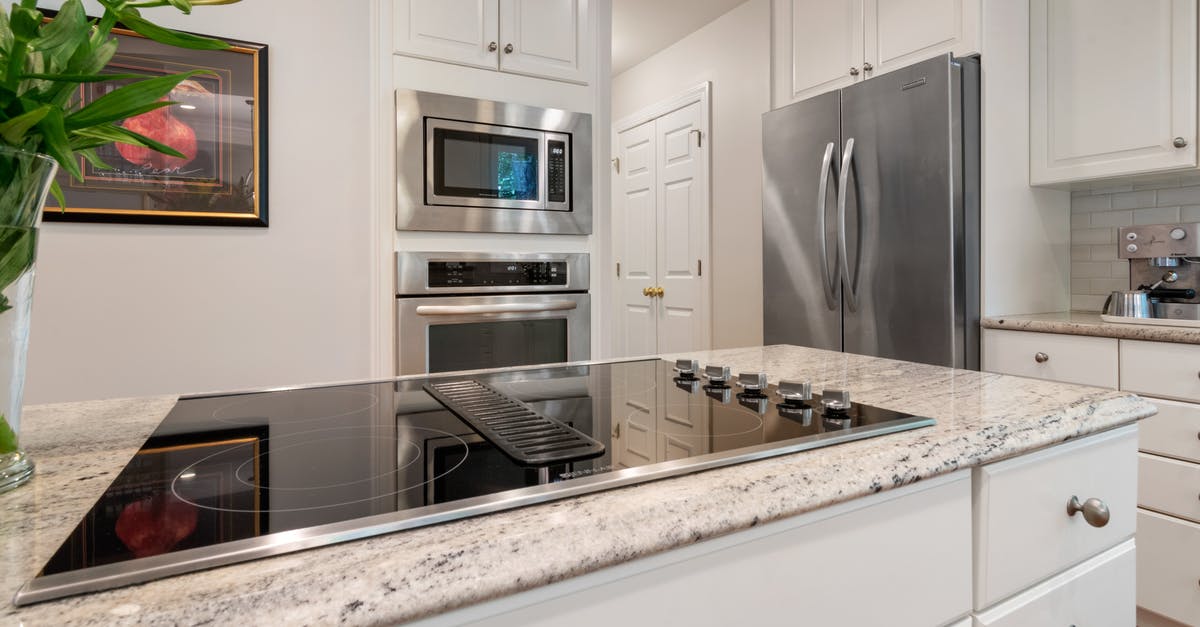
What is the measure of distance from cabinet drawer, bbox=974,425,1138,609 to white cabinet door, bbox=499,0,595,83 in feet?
7.55

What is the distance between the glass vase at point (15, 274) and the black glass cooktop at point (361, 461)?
3.7 inches

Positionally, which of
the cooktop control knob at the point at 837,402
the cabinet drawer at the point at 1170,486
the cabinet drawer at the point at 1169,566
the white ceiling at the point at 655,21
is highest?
the white ceiling at the point at 655,21

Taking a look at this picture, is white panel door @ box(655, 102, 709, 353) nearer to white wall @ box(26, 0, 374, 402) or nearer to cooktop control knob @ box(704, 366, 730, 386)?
white wall @ box(26, 0, 374, 402)

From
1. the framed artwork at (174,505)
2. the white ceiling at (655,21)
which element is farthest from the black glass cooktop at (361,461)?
the white ceiling at (655,21)

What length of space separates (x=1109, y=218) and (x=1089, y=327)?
0.82 meters

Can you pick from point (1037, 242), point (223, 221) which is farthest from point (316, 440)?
point (1037, 242)

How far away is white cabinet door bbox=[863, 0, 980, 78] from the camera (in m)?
2.39

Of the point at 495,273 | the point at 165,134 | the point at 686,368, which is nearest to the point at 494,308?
the point at 495,273

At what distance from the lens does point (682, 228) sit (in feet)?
13.7

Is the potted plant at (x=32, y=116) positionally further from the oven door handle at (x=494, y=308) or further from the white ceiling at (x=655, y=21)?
the white ceiling at (x=655, y=21)

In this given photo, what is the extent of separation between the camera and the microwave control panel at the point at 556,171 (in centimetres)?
263

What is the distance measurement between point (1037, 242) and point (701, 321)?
73.0 inches

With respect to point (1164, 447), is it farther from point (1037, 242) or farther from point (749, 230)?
point (749, 230)

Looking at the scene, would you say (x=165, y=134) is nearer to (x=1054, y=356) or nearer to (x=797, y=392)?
(x=797, y=392)
